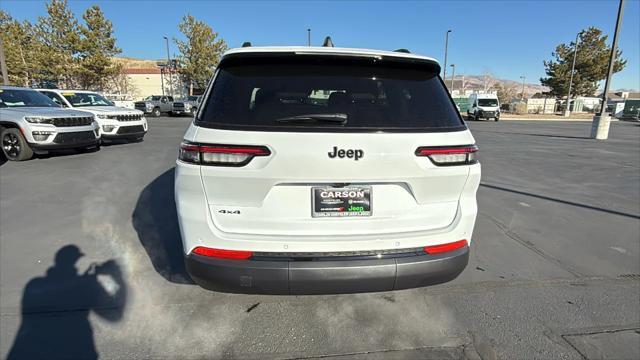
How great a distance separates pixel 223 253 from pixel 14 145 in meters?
8.95

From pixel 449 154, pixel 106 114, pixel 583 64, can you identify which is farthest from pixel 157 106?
pixel 583 64

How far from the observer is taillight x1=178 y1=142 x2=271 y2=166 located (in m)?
1.90

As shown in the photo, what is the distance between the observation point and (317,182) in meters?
1.99

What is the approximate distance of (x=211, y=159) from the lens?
1.93 m

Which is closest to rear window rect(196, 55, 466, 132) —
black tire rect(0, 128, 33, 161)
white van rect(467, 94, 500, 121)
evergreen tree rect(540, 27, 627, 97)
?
black tire rect(0, 128, 33, 161)

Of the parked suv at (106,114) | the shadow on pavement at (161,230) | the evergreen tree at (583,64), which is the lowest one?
the shadow on pavement at (161,230)

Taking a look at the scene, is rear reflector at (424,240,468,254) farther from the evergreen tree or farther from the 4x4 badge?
the evergreen tree

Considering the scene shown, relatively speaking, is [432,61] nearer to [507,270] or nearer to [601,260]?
[507,270]

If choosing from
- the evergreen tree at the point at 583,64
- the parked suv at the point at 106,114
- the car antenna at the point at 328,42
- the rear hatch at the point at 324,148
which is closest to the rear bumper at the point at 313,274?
the rear hatch at the point at 324,148

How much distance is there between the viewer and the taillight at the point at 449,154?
204 centimetres

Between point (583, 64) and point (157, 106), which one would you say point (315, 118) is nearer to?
point (157, 106)

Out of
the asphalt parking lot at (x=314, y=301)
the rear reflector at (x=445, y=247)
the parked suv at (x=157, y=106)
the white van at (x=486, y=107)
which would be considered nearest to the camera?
the rear reflector at (x=445, y=247)

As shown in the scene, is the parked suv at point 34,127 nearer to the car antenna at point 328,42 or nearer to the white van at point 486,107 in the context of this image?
the car antenna at point 328,42

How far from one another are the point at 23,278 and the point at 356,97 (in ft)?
→ 10.8
